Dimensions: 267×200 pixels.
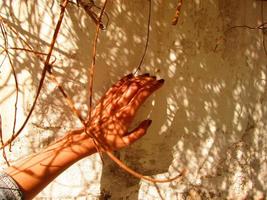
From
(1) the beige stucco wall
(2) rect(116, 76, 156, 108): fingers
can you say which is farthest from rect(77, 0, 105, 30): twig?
(2) rect(116, 76, 156, 108): fingers

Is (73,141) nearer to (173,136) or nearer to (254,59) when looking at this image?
(173,136)

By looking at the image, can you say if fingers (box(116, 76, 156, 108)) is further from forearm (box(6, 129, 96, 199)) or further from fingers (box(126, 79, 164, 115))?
forearm (box(6, 129, 96, 199))

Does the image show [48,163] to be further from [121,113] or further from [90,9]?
[90,9]

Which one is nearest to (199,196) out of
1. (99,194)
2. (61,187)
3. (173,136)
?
(173,136)

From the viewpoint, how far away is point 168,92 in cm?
116

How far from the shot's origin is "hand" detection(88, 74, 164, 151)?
3.27ft

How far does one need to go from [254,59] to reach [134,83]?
43 cm

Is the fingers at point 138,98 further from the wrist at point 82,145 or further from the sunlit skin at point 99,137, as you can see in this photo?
the wrist at point 82,145

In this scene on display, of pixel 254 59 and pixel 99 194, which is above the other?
pixel 254 59

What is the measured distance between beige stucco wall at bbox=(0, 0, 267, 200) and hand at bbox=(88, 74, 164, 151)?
0.07 m

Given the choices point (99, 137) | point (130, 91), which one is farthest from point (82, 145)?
point (130, 91)

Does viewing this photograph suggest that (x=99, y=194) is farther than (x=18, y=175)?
Yes

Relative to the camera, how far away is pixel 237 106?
1.25 m

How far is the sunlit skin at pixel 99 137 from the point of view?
0.94 metres
